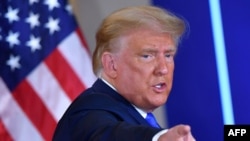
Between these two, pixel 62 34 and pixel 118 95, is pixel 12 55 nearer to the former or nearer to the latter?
pixel 62 34

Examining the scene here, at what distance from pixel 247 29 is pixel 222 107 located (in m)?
0.30

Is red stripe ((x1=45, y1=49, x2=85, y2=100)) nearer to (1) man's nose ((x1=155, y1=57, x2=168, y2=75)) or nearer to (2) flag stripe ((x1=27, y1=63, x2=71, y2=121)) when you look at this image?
(2) flag stripe ((x1=27, y1=63, x2=71, y2=121))

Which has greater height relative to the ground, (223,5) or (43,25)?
(43,25)

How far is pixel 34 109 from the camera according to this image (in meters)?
2.01

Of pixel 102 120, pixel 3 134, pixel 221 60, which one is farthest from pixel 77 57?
pixel 102 120

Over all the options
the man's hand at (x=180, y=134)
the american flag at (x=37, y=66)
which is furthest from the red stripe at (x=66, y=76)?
the man's hand at (x=180, y=134)

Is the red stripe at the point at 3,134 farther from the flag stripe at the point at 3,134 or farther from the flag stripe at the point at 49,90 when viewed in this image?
the flag stripe at the point at 49,90

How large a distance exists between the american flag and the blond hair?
0.75 m

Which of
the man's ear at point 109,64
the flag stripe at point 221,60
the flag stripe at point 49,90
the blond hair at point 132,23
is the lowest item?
the flag stripe at point 221,60

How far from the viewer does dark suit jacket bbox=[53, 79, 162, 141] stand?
0.95 m

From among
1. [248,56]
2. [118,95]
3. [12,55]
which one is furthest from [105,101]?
[248,56]

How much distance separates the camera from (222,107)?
224 cm

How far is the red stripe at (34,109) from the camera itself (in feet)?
6.55

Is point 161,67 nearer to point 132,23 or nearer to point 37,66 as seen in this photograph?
point 132,23
